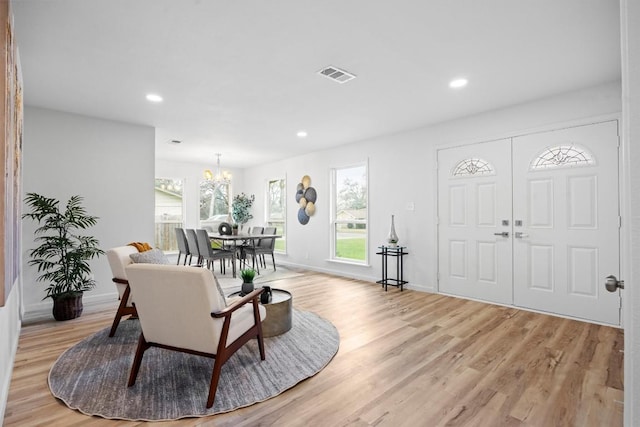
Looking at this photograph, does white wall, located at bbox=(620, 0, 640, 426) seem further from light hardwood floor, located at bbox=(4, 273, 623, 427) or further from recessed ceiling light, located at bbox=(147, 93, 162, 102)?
recessed ceiling light, located at bbox=(147, 93, 162, 102)

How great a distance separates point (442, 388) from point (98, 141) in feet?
16.5

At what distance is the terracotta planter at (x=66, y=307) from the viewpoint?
354 centimetres

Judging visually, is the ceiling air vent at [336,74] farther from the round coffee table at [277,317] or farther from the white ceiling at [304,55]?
the round coffee table at [277,317]

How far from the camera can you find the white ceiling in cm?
218

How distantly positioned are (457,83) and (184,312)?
334 cm

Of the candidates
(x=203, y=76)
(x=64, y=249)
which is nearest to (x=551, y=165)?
(x=203, y=76)

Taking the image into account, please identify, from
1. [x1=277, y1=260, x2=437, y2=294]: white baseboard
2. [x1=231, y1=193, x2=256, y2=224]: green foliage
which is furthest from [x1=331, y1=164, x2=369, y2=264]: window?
[x1=231, y1=193, x2=256, y2=224]: green foliage

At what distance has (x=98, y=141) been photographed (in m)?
4.41

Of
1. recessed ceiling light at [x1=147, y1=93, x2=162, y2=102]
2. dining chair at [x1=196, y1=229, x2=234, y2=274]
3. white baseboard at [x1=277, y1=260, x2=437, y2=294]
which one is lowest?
white baseboard at [x1=277, y1=260, x2=437, y2=294]

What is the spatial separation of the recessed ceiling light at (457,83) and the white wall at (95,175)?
4238mm

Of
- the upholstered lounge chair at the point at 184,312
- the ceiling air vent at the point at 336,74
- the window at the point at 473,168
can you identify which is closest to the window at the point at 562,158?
the window at the point at 473,168

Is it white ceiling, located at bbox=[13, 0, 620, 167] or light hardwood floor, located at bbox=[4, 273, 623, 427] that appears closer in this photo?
light hardwood floor, located at bbox=[4, 273, 623, 427]

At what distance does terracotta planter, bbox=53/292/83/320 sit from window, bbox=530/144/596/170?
221 inches

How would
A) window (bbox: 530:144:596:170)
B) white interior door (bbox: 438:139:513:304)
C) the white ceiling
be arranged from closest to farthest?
1. the white ceiling
2. window (bbox: 530:144:596:170)
3. white interior door (bbox: 438:139:513:304)
